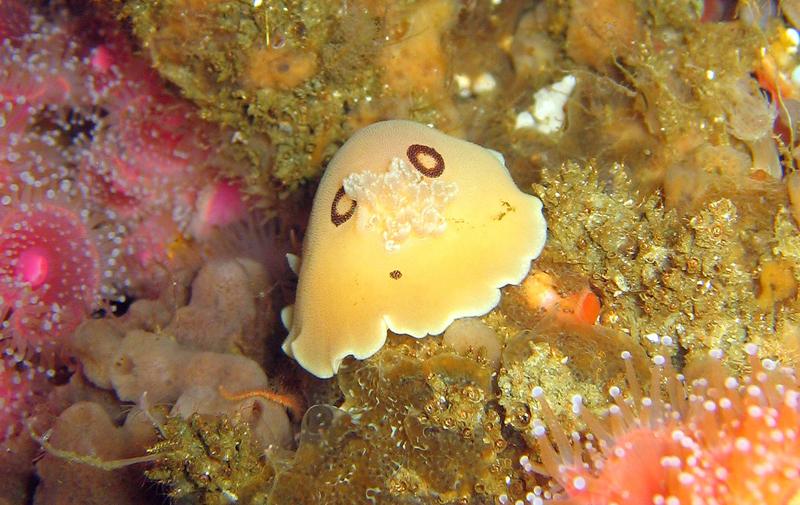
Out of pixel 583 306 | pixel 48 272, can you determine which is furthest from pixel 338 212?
pixel 48 272

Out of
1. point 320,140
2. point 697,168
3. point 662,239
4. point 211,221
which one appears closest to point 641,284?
point 662,239

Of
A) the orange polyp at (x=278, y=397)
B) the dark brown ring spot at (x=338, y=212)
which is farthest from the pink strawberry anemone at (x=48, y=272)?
the dark brown ring spot at (x=338, y=212)

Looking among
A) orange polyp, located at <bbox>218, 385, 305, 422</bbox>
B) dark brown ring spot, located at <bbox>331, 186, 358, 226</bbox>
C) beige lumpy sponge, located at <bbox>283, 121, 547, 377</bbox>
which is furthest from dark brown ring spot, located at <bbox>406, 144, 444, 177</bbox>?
orange polyp, located at <bbox>218, 385, 305, 422</bbox>

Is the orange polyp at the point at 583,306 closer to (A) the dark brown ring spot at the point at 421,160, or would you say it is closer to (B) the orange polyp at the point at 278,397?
(A) the dark brown ring spot at the point at 421,160

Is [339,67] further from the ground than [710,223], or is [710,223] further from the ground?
[339,67]

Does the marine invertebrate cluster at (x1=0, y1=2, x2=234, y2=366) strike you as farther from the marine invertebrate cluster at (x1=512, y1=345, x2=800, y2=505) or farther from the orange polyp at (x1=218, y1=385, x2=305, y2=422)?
the marine invertebrate cluster at (x1=512, y1=345, x2=800, y2=505)

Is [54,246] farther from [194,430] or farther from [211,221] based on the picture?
[194,430]
